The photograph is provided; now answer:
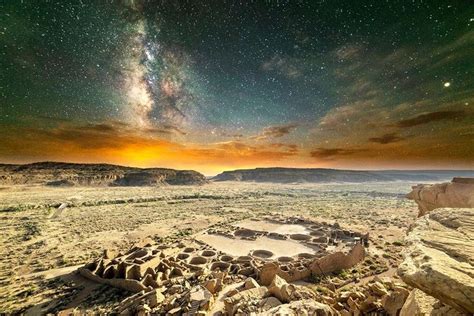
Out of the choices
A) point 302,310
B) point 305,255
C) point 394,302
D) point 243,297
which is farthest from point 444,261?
point 305,255

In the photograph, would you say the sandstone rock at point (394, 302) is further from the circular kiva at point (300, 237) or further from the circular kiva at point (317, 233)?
the circular kiva at point (317, 233)

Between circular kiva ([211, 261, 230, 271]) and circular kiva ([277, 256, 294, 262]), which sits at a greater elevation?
circular kiva ([211, 261, 230, 271])

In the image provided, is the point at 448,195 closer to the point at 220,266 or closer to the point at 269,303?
the point at 269,303

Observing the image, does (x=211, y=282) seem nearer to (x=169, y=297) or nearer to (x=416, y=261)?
(x=169, y=297)

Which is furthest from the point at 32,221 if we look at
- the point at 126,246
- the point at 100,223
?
the point at 126,246

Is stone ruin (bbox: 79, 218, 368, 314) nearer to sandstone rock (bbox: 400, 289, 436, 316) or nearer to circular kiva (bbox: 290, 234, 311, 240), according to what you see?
circular kiva (bbox: 290, 234, 311, 240)

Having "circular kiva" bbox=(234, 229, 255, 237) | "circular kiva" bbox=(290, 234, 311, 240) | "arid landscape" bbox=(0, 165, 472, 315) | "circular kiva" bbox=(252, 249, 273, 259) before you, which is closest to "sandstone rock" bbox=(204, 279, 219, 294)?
"arid landscape" bbox=(0, 165, 472, 315)

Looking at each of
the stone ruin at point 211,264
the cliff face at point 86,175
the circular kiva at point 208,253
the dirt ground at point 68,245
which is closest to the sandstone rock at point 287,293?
the stone ruin at point 211,264
